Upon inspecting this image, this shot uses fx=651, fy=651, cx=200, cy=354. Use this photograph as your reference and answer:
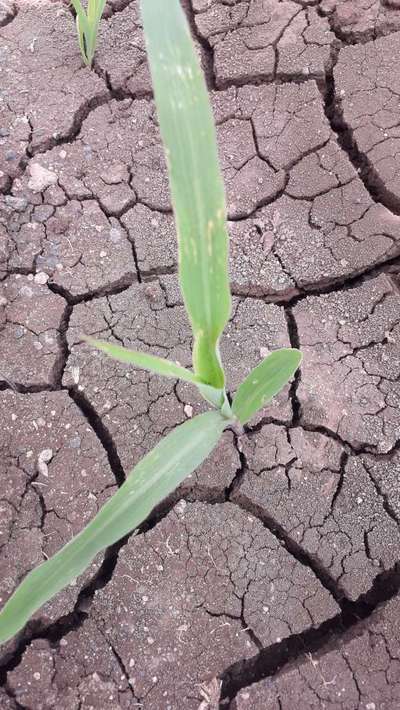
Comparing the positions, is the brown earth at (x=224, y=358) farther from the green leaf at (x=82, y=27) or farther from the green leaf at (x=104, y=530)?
the green leaf at (x=104, y=530)

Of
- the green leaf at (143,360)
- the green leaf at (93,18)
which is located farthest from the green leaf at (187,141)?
the green leaf at (93,18)

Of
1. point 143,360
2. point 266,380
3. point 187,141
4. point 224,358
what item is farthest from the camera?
point 224,358

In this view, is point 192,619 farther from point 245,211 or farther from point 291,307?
point 245,211

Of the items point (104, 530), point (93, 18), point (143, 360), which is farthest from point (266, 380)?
point (93, 18)

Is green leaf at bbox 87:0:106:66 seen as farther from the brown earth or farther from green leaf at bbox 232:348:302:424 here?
green leaf at bbox 232:348:302:424

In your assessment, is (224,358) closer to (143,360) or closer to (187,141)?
(143,360)
